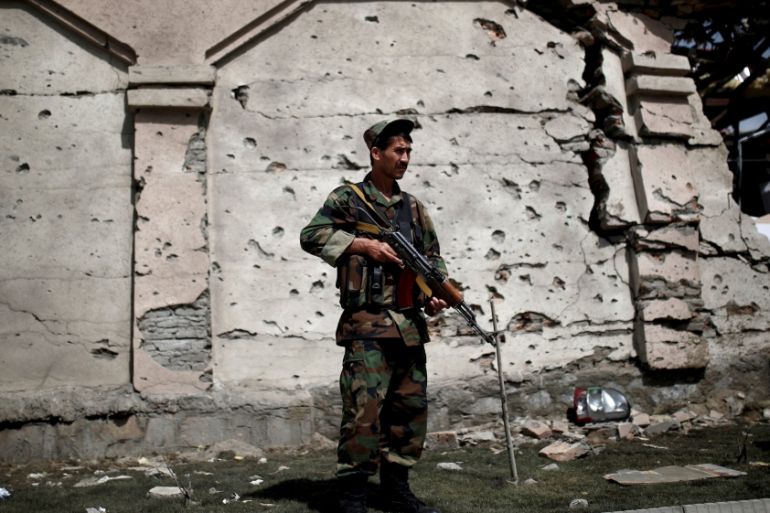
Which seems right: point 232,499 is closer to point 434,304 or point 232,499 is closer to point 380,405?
point 380,405

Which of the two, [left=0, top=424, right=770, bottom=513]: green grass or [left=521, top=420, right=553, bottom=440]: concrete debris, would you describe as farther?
[left=521, top=420, right=553, bottom=440]: concrete debris

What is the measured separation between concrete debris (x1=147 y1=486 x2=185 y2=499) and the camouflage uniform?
1139 mm

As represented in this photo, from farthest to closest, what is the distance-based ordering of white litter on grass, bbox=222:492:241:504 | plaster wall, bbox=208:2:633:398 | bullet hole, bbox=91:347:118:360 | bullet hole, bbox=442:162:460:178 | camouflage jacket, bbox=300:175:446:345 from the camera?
bullet hole, bbox=442:162:460:178 → plaster wall, bbox=208:2:633:398 → bullet hole, bbox=91:347:118:360 → white litter on grass, bbox=222:492:241:504 → camouflage jacket, bbox=300:175:446:345

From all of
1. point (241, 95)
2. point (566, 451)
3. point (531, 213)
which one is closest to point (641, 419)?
point (566, 451)

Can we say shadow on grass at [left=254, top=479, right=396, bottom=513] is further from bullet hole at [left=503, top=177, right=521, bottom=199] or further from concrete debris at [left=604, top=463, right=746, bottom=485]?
bullet hole at [left=503, top=177, right=521, bottom=199]

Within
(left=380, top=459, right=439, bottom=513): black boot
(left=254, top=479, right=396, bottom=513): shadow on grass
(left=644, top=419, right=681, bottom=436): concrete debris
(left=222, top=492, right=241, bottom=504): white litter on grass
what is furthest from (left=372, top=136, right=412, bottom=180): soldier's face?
(left=644, top=419, right=681, bottom=436): concrete debris

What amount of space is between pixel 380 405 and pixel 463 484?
102 centimetres

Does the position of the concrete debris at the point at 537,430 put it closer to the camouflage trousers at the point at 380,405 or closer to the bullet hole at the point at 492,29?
the camouflage trousers at the point at 380,405

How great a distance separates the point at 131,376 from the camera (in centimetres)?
502

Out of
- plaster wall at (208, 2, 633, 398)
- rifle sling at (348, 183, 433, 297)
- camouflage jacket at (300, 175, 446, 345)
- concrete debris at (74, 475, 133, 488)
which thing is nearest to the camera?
camouflage jacket at (300, 175, 446, 345)

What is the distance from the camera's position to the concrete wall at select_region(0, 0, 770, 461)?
5027 mm

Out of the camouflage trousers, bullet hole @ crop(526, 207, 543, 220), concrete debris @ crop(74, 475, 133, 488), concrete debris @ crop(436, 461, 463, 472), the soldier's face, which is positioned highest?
bullet hole @ crop(526, 207, 543, 220)

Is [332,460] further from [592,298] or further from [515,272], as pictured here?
[592,298]

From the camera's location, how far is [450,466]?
419 cm
